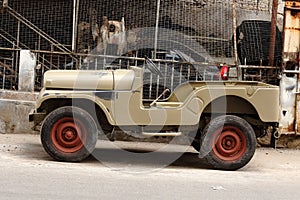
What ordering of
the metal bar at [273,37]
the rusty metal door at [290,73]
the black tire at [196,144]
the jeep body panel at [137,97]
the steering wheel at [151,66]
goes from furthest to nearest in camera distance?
the metal bar at [273,37]
the rusty metal door at [290,73]
the black tire at [196,144]
the steering wheel at [151,66]
the jeep body panel at [137,97]

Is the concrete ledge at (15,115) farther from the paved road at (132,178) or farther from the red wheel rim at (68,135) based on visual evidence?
the red wheel rim at (68,135)

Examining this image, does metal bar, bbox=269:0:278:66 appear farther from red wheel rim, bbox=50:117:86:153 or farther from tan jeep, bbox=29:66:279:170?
red wheel rim, bbox=50:117:86:153

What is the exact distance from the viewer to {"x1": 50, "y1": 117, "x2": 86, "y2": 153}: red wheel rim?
8.16 metres

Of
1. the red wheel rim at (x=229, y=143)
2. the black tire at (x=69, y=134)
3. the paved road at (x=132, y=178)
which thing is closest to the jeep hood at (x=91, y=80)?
the black tire at (x=69, y=134)

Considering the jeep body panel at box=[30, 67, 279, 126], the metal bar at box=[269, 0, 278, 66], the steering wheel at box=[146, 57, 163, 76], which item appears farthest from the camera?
the metal bar at box=[269, 0, 278, 66]

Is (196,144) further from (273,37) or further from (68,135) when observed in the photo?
(273,37)

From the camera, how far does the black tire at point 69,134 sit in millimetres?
8117

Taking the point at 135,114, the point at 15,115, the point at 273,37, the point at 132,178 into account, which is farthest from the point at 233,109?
the point at 15,115

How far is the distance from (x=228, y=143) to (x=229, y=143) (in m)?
0.02

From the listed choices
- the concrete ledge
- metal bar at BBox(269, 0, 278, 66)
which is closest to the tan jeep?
the concrete ledge

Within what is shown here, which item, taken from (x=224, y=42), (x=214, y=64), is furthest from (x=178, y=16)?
(x=214, y=64)

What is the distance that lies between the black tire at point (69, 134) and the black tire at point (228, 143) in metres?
1.80

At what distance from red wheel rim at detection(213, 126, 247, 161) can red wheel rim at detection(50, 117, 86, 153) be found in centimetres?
213

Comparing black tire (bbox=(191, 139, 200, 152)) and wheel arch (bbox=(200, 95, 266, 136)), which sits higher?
wheel arch (bbox=(200, 95, 266, 136))
